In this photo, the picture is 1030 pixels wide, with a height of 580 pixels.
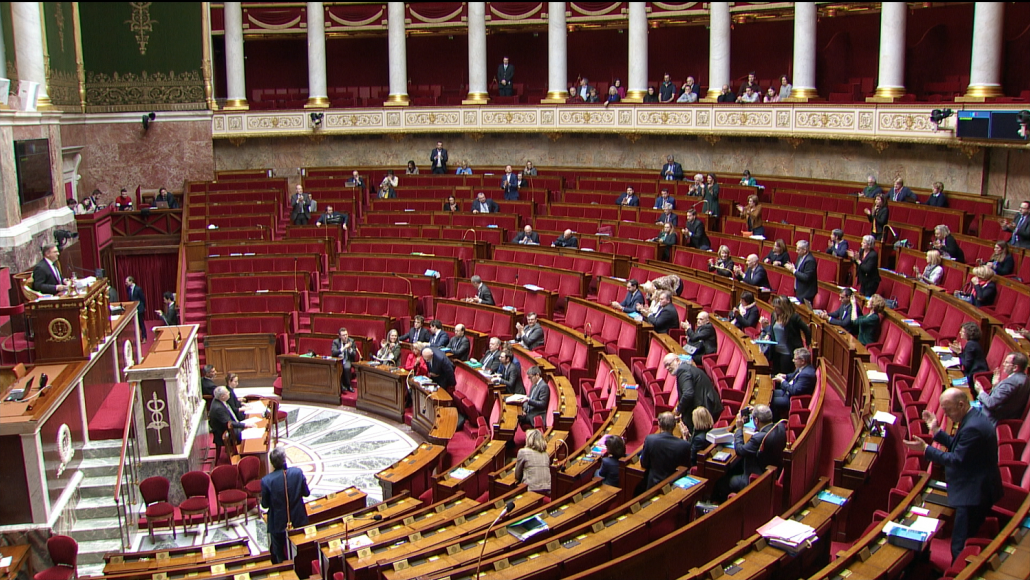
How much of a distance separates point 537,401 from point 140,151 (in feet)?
45.3

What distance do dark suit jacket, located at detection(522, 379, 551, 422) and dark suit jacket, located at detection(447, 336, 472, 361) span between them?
2305mm

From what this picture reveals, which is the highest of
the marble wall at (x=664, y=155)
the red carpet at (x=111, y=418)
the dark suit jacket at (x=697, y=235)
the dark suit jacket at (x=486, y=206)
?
the marble wall at (x=664, y=155)

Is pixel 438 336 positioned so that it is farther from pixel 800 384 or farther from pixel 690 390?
pixel 800 384

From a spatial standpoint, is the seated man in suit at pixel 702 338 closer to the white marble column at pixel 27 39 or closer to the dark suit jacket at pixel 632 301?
the dark suit jacket at pixel 632 301

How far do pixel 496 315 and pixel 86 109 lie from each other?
38.2 feet

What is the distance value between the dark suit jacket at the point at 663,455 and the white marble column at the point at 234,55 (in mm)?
16372

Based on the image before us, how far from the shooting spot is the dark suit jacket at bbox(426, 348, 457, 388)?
10.6 m

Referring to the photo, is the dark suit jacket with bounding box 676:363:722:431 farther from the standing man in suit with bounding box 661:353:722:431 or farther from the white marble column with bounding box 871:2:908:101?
the white marble column with bounding box 871:2:908:101

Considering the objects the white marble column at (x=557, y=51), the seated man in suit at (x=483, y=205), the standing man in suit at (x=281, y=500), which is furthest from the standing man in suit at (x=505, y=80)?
the standing man in suit at (x=281, y=500)

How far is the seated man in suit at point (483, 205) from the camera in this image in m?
15.9

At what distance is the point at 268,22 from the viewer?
2141cm

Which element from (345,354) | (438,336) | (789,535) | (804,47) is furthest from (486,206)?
(789,535)

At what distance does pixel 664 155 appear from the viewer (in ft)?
60.4

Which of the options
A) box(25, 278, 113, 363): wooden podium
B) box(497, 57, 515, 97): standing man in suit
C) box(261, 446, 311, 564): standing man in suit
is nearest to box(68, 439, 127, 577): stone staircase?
box(25, 278, 113, 363): wooden podium
